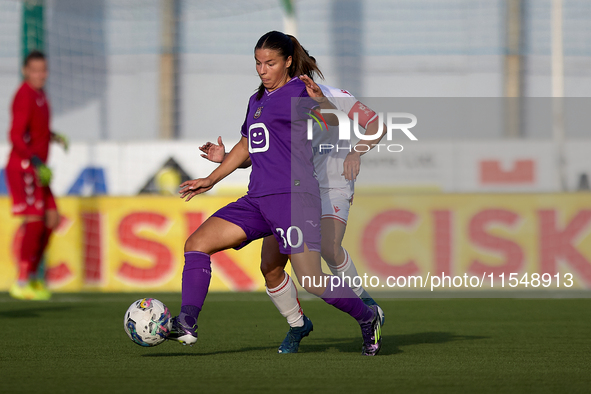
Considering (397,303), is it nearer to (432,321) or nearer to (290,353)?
(432,321)

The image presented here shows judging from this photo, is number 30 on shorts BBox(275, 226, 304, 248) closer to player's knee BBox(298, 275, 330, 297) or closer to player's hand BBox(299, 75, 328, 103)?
player's knee BBox(298, 275, 330, 297)

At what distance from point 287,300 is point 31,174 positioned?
427 cm

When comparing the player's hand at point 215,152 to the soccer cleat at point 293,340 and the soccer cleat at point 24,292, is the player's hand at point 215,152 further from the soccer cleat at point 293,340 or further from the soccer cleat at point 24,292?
the soccer cleat at point 24,292

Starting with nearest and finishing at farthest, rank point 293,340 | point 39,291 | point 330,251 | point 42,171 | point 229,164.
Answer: point 229,164 < point 293,340 < point 330,251 < point 42,171 < point 39,291

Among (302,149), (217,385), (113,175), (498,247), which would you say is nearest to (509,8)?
(498,247)

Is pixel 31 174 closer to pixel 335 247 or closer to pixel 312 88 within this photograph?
pixel 335 247

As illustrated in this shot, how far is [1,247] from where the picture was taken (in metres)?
8.58

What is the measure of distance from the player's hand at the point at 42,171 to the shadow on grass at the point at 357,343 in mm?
3568

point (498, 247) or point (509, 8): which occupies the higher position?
point (509, 8)

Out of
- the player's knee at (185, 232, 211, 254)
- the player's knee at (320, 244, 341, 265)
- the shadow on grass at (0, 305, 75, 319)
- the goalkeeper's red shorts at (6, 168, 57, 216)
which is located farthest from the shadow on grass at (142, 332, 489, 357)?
the goalkeeper's red shorts at (6, 168, 57, 216)

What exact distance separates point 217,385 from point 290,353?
1.02m

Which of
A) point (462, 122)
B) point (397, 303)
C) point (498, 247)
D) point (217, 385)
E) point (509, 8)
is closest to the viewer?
point (217, 385)

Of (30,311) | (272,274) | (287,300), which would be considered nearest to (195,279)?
(272,274)

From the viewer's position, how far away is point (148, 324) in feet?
12.8
